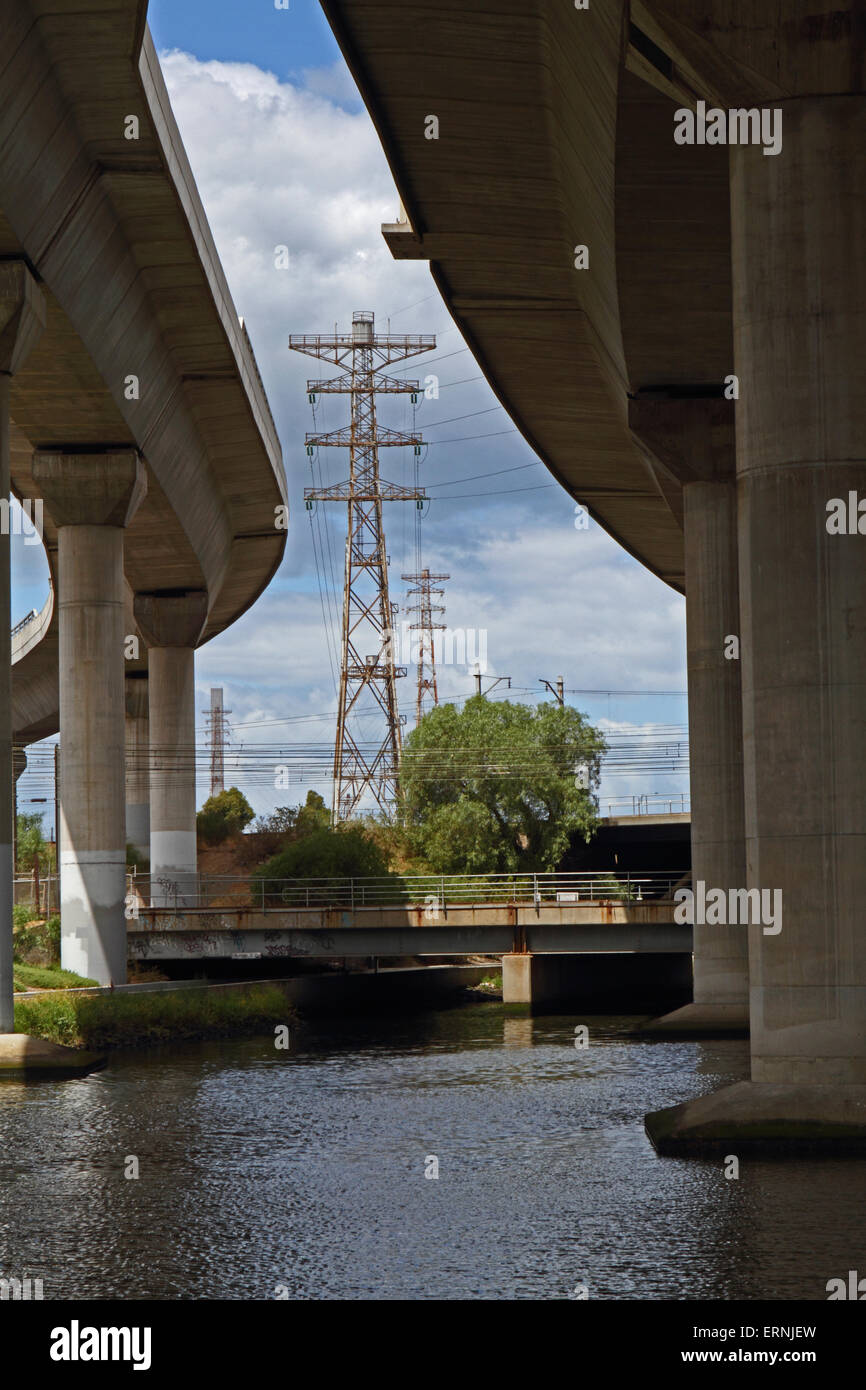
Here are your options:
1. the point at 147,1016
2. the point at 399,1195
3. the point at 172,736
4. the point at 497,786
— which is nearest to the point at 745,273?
the point at 399,1195

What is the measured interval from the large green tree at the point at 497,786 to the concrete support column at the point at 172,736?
13.1 m

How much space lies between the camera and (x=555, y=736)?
7144 centimetres

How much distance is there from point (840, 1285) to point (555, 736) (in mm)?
60881

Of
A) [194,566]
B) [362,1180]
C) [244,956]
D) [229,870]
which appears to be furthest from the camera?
[229,870]

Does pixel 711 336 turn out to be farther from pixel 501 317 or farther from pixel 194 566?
pixel 194 566

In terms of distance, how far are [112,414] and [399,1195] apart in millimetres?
23208

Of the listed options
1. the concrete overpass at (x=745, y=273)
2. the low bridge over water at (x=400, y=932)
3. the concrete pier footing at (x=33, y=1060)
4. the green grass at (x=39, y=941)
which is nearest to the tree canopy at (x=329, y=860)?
the low bridge over water at (x=400, y=932)

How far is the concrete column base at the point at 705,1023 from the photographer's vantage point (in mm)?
33094

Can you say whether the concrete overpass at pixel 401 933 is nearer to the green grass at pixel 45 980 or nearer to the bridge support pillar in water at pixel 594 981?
the bridge support pillar in water at pixel 594 981

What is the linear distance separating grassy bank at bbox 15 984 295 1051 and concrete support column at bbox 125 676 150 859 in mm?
30813

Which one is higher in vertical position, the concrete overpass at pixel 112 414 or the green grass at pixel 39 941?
the concrete overpass at pixel 112 414

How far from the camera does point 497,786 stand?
67.6 m

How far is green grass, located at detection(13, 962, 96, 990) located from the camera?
33.4 meters
